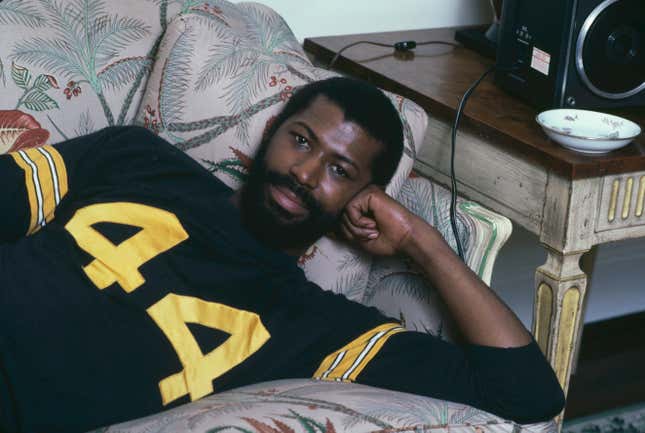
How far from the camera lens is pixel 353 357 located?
1285mm

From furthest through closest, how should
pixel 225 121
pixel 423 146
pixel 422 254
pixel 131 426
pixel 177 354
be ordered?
pixel 423 146 → pixel 225 121 → pixel 422 254 → pixel 177 354 → pixel 131 426

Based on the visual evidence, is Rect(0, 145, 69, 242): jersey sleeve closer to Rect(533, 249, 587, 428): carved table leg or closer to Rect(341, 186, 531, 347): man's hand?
Rect(341, 186, 531, 347): man's hand

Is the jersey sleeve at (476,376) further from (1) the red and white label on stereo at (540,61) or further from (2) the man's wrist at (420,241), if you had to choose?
(1) the red and white label on stereo at (540,61)

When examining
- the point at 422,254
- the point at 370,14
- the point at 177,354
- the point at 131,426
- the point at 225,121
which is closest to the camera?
the point at 131,426

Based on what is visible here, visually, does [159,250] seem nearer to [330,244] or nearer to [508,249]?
[330,244]

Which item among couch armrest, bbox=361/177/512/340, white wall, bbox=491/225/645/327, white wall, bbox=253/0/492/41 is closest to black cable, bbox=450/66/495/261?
couch armrest, bbox=361/177/512/340

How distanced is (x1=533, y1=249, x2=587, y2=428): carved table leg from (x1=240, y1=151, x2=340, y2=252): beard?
344mm

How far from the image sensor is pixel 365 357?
1.28 metres

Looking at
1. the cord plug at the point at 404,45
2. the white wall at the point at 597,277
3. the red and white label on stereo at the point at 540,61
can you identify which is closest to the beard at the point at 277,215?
the red and white label on stereo at the point at 540,61

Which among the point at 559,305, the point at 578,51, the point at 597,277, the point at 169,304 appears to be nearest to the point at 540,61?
the point at 578,51

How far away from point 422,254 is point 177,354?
1.25 feet

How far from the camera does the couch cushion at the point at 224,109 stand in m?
1.47

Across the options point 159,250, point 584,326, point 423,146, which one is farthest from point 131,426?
point 584,326

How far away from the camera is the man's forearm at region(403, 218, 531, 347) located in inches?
51.3
